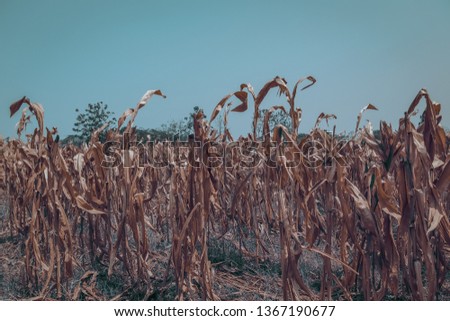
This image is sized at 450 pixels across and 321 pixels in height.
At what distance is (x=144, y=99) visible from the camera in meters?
2.26

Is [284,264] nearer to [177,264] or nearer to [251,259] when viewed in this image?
[177,264]

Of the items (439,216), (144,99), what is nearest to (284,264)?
(439,216)

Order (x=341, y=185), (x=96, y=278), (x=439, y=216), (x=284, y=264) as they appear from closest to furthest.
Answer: (x=439, y=216) → (x=284, y=264) → (x=341, y=185) → (x=96, y=278)

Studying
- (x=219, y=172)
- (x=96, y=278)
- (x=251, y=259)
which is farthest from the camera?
(x=219, y=172)

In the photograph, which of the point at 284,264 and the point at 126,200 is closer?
the point at 284,264

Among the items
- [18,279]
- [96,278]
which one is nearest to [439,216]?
[96,278]

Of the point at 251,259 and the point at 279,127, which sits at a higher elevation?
the point at 279,127

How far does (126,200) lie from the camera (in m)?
2.38

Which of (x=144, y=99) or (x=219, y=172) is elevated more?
(x=144, y=99)
